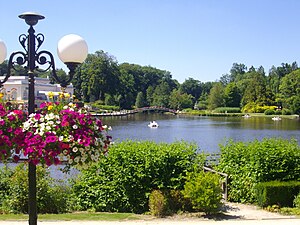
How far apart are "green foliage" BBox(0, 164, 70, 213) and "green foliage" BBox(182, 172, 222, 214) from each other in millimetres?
2865

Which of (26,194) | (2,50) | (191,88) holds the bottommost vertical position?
(26,194)

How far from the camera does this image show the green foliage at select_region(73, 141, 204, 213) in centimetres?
1084

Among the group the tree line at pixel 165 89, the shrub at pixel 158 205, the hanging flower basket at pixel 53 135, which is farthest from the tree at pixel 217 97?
the hanging flower basket at pixel 53 135

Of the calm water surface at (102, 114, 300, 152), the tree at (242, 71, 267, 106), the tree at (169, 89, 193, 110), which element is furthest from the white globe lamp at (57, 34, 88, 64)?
the tree at (169, 89, 193, 110)

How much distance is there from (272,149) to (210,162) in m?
2.44

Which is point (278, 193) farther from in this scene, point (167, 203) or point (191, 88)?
point (191, 88)

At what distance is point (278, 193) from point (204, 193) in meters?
2.22

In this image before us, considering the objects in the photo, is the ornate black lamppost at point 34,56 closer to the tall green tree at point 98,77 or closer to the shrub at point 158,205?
the shrub at point 158,205

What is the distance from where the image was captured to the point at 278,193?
36.3ft

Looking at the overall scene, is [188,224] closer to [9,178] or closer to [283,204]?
[283,204]

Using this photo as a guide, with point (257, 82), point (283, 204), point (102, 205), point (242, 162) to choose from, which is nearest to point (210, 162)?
point (242, 162)

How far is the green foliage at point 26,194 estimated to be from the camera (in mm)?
10172

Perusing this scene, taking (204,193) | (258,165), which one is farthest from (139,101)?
(204,193)

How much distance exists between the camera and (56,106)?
5848 millimetres
